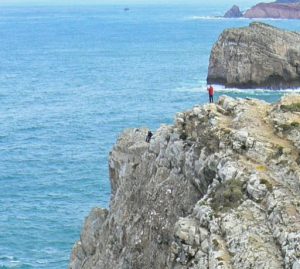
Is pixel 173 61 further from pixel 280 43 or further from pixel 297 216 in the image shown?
pixel 297 216

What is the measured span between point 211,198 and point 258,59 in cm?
8493

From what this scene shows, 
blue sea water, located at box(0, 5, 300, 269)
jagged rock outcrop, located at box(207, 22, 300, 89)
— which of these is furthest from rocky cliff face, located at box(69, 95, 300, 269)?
jagged rock outcrop, located at box(207, 22, 300, 89)

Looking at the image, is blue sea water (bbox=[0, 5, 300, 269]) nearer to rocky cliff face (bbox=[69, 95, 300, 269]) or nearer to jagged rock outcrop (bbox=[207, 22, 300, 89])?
jagged rock outcrop (bbox=[207, 22, 300, 89])

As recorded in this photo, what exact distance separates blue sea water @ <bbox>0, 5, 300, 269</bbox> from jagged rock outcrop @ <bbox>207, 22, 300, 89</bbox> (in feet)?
11.0

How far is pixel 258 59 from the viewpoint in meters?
106

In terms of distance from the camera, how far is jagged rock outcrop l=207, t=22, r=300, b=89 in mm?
106125

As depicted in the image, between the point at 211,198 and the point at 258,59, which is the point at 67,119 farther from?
the point at 211,198

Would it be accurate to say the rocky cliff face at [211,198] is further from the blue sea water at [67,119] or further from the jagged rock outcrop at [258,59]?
the jagged rock outcrop at [258,59]

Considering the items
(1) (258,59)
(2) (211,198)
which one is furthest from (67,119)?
(2) (211,198)

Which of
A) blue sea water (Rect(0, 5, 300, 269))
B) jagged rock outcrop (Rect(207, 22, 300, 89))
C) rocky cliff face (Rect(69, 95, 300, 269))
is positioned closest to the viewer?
rocky cliff face (Rect(69, 95, 300, 269))

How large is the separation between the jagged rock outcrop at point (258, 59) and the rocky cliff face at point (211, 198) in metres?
74.4

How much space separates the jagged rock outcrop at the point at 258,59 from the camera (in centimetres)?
10612

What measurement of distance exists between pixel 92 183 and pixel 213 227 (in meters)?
41.8

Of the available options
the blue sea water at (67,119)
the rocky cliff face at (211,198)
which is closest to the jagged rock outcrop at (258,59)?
the blue sea water at (67,119)
